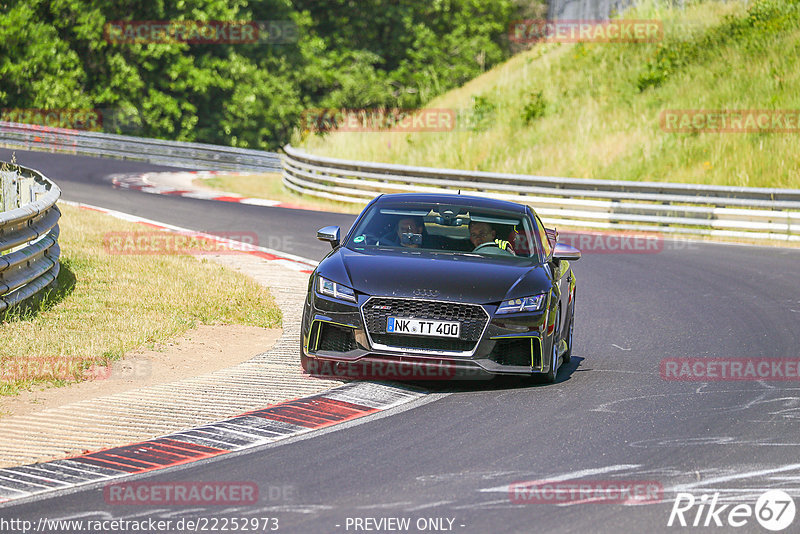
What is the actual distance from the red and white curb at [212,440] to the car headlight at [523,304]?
90 centimetres

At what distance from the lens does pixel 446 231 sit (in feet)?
32.5

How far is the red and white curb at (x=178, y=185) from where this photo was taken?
26734mm

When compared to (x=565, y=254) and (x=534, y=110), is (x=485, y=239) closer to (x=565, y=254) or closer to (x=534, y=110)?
(x=565, y=254)

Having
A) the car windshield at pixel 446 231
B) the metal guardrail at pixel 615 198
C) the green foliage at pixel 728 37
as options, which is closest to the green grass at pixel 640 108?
the green foliage at pixel 728 37

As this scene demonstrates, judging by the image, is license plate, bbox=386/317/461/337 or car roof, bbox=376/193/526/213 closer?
license plate, bbox=386/317/461/337

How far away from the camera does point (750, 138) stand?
2758cm

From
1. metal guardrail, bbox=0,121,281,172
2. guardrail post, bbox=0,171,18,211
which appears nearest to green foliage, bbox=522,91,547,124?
metal guardrail, bbox=0,121,281,172
